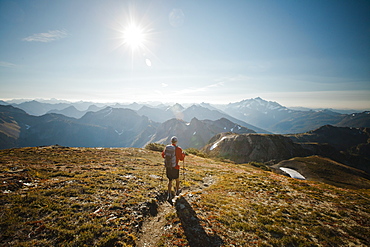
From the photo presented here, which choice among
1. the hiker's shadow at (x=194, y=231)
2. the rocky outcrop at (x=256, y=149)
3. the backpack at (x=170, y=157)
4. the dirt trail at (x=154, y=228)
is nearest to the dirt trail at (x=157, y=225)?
the dirt trail at (x=154, y=228)

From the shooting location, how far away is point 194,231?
29.6 feet

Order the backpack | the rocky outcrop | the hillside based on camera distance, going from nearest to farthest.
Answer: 1. the backpack
2. the hillside
3. the rocky outcrop

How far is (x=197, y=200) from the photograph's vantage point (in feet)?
43.0

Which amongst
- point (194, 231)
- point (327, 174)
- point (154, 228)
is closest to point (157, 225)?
point (154, 228)

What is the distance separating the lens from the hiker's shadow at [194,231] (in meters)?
8.20

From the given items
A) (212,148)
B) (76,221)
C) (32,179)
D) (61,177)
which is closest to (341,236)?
(76,221)

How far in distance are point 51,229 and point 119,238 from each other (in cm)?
344

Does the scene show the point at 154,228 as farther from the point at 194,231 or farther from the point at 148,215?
the point at 194,231

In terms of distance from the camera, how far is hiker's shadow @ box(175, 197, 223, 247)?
8195 millimetres

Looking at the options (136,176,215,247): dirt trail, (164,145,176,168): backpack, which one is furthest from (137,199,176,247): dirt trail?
(164,145,176,168): backpack

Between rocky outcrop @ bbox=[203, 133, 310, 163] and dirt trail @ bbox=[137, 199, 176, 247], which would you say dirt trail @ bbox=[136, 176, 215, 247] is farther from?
rocky outcrop @ bbox=[203, 133, 310, 163]

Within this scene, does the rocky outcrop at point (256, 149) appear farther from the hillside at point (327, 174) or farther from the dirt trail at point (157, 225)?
the dirt trail at point (157, 225)

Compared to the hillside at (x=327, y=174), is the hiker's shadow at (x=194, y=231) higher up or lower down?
higher up

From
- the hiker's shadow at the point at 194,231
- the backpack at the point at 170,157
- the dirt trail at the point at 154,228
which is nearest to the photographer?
the dirt trail at the point at 154,228
